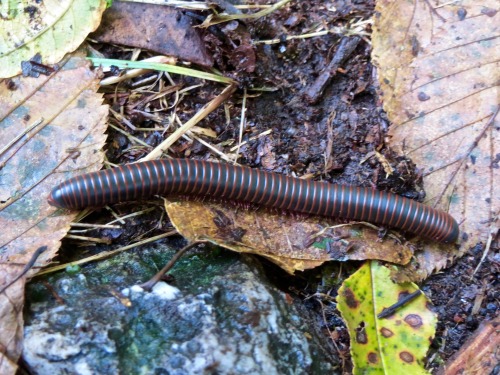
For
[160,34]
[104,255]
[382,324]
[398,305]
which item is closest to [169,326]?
[104,255]

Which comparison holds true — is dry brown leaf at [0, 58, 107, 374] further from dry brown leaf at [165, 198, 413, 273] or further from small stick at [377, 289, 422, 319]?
small stick at [377, 289, 422, 319]

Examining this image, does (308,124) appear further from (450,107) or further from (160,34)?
→ (160,34)

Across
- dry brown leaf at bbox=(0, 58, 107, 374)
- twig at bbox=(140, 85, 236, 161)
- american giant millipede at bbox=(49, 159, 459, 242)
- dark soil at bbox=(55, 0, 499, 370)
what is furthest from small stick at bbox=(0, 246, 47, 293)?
twig at bbox=(140, 85, 236, 161)

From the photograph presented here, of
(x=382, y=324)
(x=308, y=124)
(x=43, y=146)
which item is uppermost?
(x=43, y=146)

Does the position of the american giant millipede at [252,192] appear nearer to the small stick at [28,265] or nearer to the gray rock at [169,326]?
the small stick at [28,265]

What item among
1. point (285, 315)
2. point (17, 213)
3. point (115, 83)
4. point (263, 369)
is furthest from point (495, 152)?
point (17, 213)

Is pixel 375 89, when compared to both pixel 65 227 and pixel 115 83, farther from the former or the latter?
pixel 65 227

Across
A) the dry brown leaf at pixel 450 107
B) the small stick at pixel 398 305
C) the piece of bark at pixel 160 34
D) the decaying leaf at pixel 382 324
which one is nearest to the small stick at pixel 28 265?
the piece of bark at pixel 160 34
